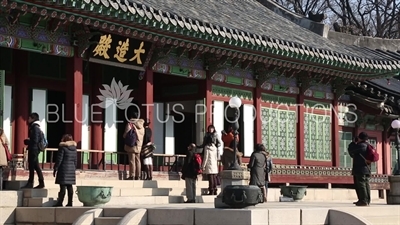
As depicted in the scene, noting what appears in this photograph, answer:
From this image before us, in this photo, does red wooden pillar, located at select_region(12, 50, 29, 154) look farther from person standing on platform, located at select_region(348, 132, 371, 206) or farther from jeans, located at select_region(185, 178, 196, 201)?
person standing on platform, located at select_region(348, 132, 371, 206)

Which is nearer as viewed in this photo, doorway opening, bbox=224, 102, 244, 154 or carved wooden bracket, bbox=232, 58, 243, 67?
carved wooden bracket, bbox=232, 58, 243, 67

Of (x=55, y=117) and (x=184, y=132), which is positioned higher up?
(x=55, y=117)

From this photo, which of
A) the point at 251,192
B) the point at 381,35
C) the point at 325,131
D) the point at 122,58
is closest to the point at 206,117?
the point at 122,58

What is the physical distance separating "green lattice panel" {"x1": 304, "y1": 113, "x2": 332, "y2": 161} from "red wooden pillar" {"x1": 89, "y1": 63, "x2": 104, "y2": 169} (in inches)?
312

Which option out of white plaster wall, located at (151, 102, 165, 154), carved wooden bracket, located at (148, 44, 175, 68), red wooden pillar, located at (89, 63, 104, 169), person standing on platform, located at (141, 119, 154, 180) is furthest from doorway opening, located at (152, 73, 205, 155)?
person standing on platform, located at (141, 119, 154, 180)

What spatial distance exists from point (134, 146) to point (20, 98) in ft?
11.1

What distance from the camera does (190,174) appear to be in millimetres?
18125

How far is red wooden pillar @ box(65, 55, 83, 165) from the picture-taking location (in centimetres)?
1911

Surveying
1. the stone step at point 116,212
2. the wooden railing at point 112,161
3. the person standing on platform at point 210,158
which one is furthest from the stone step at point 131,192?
the stone step at point 116,212

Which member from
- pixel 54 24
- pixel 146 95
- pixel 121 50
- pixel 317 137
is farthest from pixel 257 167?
pixel 317 137

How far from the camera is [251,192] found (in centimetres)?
1329

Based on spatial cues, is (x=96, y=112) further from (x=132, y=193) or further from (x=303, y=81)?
(x=303, y=81)

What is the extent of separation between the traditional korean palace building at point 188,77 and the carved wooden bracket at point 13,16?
0.10 feet

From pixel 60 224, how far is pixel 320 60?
12.1 m
